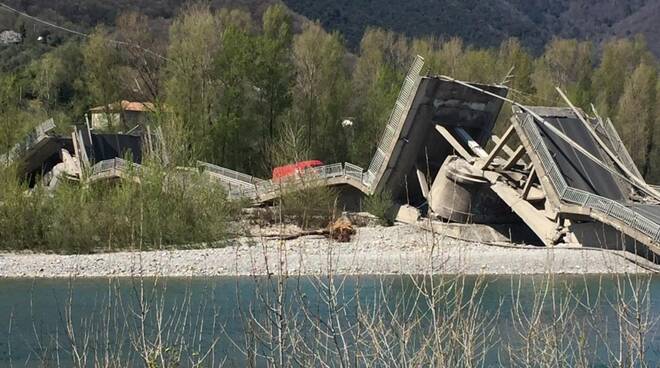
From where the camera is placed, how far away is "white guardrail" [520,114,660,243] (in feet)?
71.6

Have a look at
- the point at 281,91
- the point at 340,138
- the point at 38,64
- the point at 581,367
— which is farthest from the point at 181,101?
the point at 581,367

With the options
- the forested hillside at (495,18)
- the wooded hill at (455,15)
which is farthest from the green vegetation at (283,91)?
the forested hillside at (495,18)

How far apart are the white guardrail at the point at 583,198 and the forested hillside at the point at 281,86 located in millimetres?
5889

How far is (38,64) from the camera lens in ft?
198

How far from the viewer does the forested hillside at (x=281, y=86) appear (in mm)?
37062

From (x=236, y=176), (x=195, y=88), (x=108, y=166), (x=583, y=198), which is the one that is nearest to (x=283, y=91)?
(x=195, y=88)

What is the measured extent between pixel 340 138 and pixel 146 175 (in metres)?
16.3

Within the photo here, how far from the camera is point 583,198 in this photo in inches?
904

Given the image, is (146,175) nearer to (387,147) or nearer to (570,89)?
(387,147)

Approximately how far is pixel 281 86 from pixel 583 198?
1714cm

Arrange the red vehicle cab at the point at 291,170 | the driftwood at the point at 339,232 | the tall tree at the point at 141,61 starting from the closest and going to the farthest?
1. the driftwood at the point at 339,232
2. the red vehicle cab at the point at 291,170
3. the tall tree at the point at 141,61

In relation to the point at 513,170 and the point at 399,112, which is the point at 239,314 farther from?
the point at 513,170

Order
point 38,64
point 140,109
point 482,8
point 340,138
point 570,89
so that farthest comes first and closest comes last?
point 482,8, point 38,64, point 140,109, point 570,89, point 340,138

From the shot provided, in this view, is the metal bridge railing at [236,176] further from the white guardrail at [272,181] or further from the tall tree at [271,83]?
the tall tree at [271,83]
